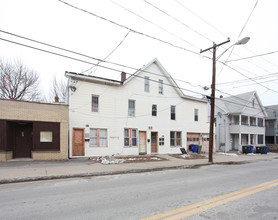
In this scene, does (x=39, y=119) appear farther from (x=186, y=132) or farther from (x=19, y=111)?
(x=186, y=132)

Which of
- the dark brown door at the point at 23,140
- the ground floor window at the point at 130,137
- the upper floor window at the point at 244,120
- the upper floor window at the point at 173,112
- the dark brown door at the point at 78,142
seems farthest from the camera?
the upper floor window at the point at 244,120

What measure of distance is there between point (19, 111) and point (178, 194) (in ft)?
37.0

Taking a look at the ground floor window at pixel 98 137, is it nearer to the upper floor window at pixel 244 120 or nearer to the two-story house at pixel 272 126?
the upper floor window at pixel 244 120

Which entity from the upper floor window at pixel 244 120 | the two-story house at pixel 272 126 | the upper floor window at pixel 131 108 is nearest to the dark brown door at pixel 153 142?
the upper floor window at pixel 131 108

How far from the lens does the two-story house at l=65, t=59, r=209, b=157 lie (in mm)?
15320

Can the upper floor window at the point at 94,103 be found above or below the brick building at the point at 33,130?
above

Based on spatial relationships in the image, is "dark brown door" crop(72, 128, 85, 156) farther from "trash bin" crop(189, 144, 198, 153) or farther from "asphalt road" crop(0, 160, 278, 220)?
"trash bin" crop(189, 144, 198, 153)

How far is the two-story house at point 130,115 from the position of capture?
15320 millimetres

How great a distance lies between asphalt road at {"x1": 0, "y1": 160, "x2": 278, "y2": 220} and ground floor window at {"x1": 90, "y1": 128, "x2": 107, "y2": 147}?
8190mm

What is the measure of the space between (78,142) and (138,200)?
1062cm

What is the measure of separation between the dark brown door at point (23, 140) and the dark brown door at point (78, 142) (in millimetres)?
2873

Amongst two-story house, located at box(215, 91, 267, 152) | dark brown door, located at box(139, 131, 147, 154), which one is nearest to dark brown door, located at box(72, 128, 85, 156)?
dark brown door, located at box(139, 131, 147, 154)

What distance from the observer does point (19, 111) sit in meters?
12.7

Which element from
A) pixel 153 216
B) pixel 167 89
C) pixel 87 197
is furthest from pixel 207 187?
pixel 167 89
